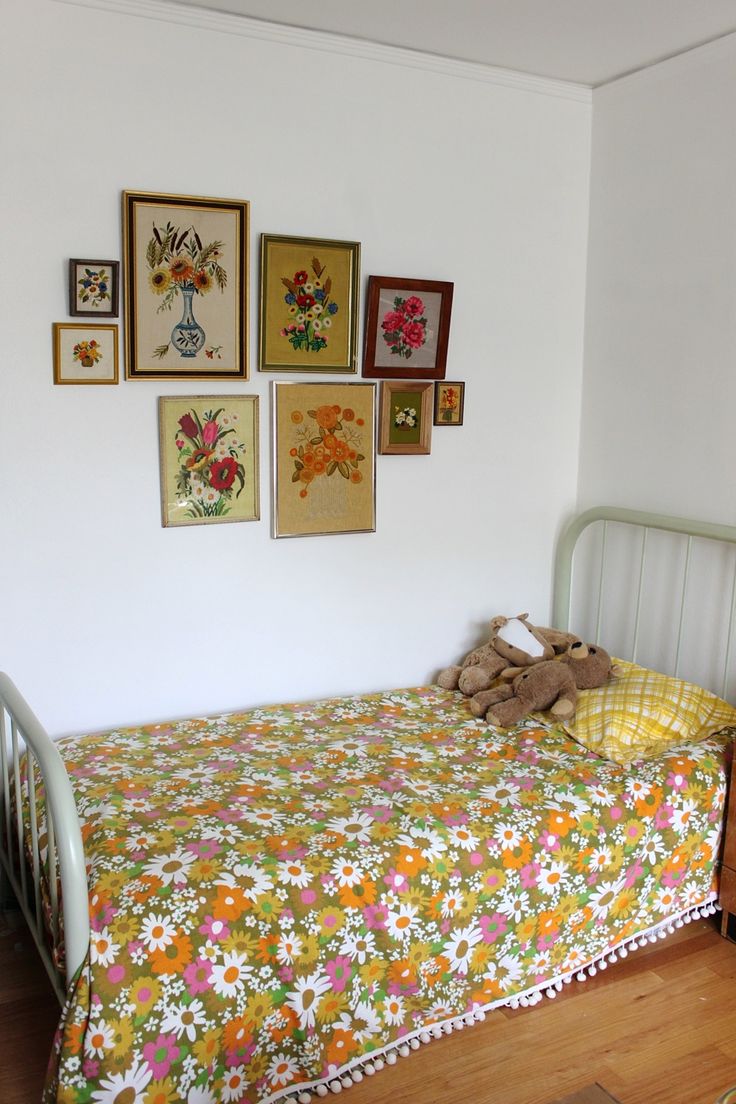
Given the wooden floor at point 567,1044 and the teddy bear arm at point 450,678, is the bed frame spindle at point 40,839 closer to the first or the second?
the wooden floor at point 567,1044

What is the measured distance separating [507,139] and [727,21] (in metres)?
0.69

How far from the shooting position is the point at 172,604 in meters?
2.74

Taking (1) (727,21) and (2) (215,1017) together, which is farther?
(1) (727,21)

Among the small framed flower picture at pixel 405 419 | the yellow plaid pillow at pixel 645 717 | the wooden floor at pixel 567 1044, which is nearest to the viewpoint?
the wooden floor at pixel 567 1044

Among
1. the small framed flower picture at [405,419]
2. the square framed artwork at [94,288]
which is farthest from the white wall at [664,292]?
the square framed artwork at [94,288]

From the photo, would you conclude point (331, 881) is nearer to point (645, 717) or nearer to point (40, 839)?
point (40, 839)

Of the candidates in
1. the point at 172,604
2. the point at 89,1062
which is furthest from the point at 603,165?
the point at 89,1062

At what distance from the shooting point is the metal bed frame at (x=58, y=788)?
1743 mm

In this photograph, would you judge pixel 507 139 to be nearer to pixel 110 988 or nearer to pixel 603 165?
pixel 603 165

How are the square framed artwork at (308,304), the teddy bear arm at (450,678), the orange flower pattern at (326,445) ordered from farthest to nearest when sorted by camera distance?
the teddy bear arm at (450,678) < the orange flower pattern at (326,445) < the square framed artwork at (308,304)

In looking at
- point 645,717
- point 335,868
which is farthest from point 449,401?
point 335,868

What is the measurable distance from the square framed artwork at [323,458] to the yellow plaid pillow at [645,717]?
2.75 ft

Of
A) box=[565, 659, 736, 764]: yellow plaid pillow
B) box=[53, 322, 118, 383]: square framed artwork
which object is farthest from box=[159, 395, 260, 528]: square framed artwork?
box=[565, 659, 736, 764]: yellow plaid pillow

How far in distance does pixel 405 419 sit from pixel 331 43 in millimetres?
1042
